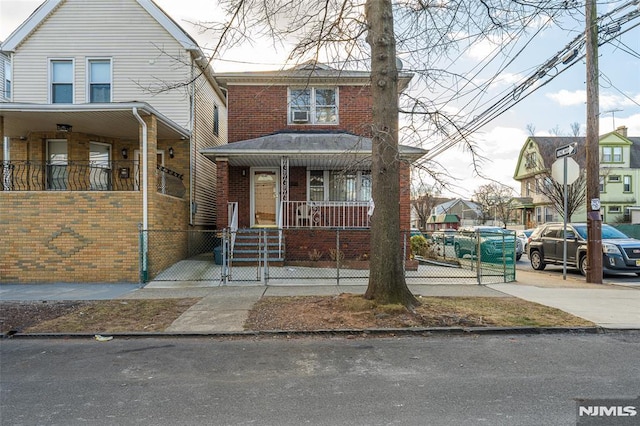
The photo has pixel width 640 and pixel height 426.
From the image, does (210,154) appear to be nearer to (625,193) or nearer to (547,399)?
(547,399)

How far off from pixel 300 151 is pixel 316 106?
12.3 feet

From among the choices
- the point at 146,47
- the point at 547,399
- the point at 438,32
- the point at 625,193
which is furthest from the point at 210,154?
the point at 625,193

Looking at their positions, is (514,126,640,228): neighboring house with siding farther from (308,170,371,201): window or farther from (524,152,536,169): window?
(308,170,371,201): window

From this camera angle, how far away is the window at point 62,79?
1351 centimetres

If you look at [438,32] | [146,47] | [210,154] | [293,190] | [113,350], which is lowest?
[113,350]

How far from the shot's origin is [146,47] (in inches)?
535

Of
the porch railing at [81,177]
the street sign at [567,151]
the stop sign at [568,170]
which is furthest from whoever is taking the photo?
the porch railing at [81,177]

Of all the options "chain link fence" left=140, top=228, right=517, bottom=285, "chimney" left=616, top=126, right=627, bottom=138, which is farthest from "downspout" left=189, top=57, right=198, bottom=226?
"chimney" left=616, top=126, right=627, bottom=138

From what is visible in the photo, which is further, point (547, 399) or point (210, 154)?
point (210, 154)

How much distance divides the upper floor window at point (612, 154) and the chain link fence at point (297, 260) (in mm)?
28268

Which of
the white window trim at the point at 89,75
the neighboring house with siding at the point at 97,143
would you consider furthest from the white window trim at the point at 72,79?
the white window trim at the point at 89,75

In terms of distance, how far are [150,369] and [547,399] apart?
4.08 m

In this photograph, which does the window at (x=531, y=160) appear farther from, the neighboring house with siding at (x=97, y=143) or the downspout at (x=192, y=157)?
the downspout at (x=192, y=157)

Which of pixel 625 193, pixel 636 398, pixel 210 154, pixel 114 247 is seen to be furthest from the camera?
pixel 625 193
